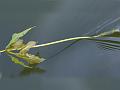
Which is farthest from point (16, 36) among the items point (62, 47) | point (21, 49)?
point (62, 47)

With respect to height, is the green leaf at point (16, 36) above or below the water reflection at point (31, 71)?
above

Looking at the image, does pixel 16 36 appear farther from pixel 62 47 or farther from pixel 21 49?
pixel 62 47

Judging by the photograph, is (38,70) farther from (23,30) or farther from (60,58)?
(23,30)

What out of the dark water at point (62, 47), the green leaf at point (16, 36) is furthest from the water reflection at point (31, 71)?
the green leaf at point (16, 36)

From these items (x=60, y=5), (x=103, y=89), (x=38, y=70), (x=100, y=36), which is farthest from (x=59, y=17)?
(x=103, y=89)

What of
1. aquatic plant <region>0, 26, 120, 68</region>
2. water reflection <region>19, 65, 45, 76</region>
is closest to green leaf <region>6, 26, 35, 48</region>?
aquatic plant <region>0, 26, 120, 68</region>

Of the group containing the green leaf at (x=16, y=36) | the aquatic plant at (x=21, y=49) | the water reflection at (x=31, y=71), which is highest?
the green leaf at (x=16, y=36)

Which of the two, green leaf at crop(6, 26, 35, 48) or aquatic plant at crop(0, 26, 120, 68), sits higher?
green leaf at crop(6, 26, 35, 48)

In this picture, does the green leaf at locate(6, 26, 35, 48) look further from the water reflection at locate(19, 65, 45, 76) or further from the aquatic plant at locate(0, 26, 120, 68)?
the water reflection at locate(19, 65, 45, 76)

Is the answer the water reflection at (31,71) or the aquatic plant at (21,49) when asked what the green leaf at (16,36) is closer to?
the aquatic plant at (21,49)
